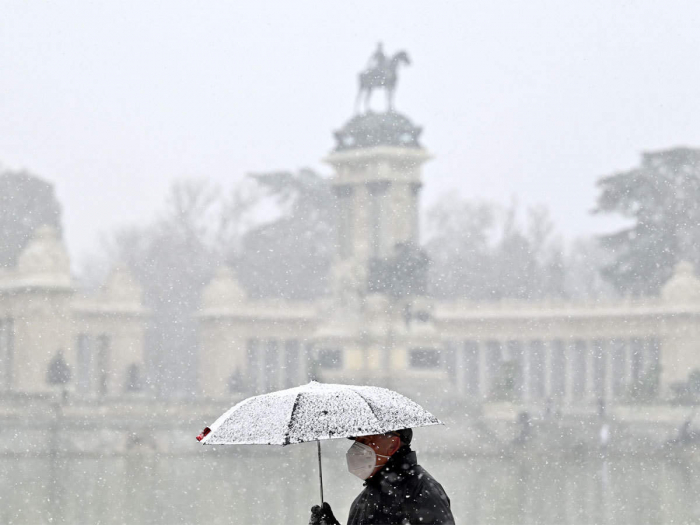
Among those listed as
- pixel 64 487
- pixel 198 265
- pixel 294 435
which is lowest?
pixel 64 487

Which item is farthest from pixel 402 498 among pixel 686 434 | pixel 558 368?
pixel 558 368

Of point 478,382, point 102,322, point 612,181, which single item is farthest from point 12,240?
point 612,181

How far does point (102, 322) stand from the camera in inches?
1409

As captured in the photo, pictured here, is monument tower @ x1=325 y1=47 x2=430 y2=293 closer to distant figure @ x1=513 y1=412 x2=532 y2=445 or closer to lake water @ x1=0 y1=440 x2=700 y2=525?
distant figure @ x1=513 y1=412 x2=532 y2=445

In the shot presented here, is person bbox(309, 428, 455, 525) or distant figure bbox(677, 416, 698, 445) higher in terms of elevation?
person bbox(309, 428, 455, 525)

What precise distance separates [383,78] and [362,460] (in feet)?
97.0

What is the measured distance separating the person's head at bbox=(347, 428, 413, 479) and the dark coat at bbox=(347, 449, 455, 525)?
23mm

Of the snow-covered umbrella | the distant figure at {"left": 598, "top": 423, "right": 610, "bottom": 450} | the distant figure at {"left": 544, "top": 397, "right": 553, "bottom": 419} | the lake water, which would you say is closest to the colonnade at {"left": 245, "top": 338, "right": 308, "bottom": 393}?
the distant figure at {"left": 544, "top": 397, "right": 553, "bottom": 419}

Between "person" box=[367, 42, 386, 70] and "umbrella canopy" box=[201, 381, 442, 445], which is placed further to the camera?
"person" box=[367, 42, 386, 70]

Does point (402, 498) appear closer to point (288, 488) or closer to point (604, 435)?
point (288, 488)

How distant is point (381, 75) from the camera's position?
33.5 metres

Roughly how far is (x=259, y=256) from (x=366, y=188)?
9.74 m

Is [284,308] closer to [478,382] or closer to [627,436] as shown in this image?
[478,382]

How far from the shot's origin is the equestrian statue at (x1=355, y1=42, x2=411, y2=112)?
33281mm
